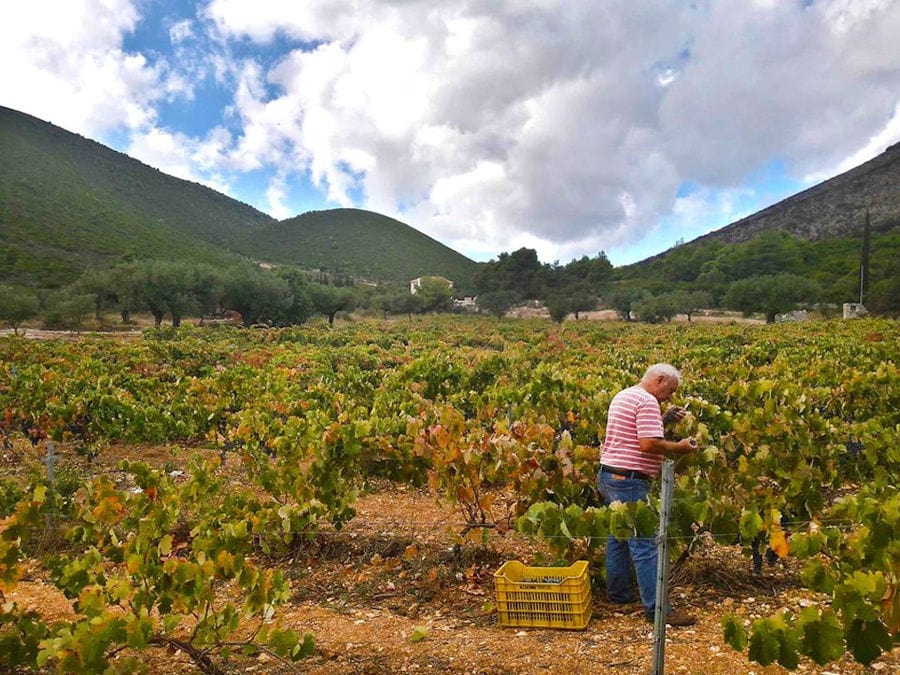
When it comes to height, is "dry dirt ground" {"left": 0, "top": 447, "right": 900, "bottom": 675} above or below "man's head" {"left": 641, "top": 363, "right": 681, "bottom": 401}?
below

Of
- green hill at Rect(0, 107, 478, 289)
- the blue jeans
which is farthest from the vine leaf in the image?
green hill at Rect(0, 107, 478, 289)

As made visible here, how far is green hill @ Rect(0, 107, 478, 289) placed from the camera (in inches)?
2589

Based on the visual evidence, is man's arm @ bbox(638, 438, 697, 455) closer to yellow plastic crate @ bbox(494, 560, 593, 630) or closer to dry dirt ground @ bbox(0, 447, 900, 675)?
yellow plastic crate @ bbox(494, 560, 593, 630)

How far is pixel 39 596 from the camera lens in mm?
5180

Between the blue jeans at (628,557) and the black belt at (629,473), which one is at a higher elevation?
the black belt at (629,473)

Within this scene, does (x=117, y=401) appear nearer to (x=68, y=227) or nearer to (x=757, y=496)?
(x=757, y=496)

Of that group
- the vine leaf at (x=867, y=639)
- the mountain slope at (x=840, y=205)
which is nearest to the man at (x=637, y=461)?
the vine leaf at (x=867, y=639)

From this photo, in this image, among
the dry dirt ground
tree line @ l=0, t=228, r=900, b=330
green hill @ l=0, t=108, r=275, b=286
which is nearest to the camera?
the dry dirt ground

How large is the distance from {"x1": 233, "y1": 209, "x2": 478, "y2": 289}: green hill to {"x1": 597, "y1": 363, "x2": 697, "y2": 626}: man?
324 feet

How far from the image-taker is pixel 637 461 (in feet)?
13.3

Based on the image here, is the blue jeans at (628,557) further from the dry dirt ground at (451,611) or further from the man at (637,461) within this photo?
the dry dirt ground at (451,611)

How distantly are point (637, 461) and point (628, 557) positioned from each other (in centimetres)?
77

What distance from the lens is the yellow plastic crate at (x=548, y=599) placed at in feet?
12.5

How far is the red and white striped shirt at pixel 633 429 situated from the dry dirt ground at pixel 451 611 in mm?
955
